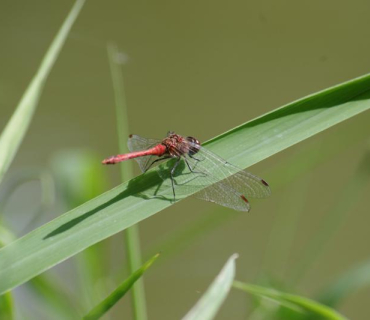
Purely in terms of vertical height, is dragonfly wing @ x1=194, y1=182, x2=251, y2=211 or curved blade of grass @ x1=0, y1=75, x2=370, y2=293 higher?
curved blade of grass @ x1=0, y1=75, x2=370, y2=293

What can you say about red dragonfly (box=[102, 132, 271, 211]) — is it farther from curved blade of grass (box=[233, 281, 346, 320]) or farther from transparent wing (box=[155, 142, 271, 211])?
curved blade of grass (box=[233, 281, 346, 320])

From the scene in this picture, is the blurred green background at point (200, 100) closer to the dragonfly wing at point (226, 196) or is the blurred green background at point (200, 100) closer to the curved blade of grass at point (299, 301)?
the dragonfly wing at point (226, 196)

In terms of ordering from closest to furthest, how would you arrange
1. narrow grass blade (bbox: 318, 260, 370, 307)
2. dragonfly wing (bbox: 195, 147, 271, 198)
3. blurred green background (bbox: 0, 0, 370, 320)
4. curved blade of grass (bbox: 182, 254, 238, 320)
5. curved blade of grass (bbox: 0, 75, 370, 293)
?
curved blade of grass (bbox: 182, 254, 238, 320), curved blade of grass (bbox: 0, 75, 370, 293), narrow grass blade (bbox: 318, 260, 370, 307), dragonfly wing (bbox: 195, 147, 271, 198), blurred green background (bbox: 0, 0, 370, 320)

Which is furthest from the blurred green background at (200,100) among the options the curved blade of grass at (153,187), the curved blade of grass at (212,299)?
the curved blade of grass at (212,299)

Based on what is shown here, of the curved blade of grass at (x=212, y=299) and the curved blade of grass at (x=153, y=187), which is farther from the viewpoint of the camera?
the curved blade of grass at (x=153, y=187)

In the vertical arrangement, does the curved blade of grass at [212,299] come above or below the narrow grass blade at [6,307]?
above

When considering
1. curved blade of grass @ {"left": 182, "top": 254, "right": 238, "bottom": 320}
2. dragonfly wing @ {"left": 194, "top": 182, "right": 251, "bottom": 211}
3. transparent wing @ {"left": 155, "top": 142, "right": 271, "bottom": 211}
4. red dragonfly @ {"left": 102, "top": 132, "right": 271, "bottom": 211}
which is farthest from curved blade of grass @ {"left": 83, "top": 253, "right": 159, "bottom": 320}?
dragonfly wing @ {"left": 194, "top": 182, "right": 251, "bottom": 211}

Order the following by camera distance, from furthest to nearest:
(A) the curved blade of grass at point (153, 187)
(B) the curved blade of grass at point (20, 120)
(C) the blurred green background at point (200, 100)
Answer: (C) the blurred green background at point (200, 100), (B) the curved blade of grass at point (20, 120), (A) the curved blade of grass at point (153, 187)

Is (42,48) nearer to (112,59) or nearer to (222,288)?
(112,59)
